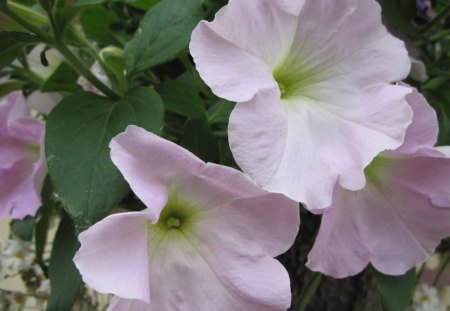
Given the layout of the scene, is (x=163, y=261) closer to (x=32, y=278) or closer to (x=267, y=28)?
(x=267, y=28)

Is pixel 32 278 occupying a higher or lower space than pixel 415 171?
lower

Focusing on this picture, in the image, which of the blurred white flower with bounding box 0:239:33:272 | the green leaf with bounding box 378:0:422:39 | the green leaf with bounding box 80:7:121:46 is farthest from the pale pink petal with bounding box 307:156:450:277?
the blurred white flower with bounding box 0:239:33:272

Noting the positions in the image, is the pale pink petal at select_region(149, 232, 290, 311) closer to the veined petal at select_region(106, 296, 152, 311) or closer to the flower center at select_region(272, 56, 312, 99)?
the veined petal at select_region(106, 296, 152, 311)

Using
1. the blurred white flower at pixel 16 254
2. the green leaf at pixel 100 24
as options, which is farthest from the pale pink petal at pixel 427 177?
the blurred white flower at pixel 16 254

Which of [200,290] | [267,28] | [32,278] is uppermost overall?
[267,28]

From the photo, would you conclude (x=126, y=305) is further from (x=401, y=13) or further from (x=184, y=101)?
(x=401, y=13)

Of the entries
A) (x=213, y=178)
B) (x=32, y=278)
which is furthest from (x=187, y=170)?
(x=32, y=278)

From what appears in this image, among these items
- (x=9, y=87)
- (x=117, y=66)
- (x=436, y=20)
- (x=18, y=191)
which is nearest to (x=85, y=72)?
(x=117, y=66)
